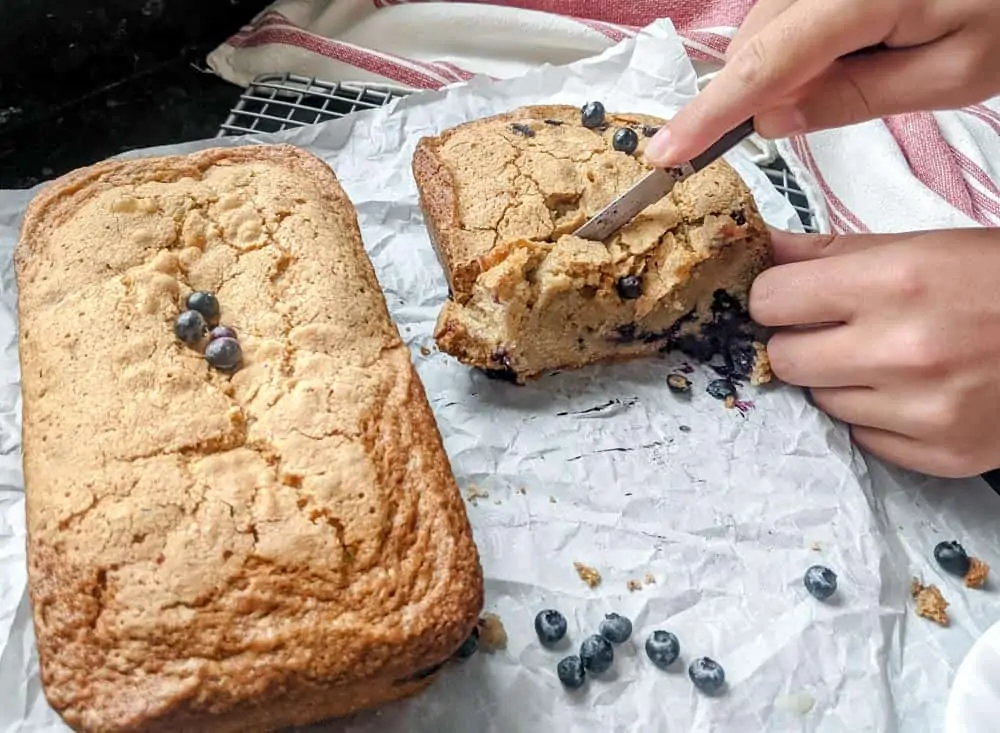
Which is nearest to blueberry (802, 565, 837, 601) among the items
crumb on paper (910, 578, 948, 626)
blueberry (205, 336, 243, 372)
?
crumb on paper (910, 578, 948, 626)

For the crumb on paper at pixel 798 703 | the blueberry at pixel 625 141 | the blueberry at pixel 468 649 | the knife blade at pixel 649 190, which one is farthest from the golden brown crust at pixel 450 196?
the crumb on paper at pixel 798 703

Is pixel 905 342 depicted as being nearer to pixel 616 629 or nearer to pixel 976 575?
pixel 976 575

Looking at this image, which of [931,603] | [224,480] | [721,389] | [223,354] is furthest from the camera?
[721,389]

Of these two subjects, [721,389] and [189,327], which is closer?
[189,327]

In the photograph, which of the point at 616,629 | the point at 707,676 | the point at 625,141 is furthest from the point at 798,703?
the point at 625,141

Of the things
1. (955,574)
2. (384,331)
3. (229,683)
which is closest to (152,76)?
(384,331)

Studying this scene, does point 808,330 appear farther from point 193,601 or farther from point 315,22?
point 315,22

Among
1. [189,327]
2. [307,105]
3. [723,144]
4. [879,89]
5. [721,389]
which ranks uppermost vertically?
[879,89]

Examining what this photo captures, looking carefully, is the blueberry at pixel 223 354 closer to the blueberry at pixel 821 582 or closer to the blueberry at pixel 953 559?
the blueberry at pixel 821 582
